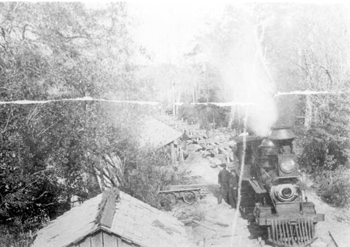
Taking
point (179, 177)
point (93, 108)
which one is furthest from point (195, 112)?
point (93, 108)

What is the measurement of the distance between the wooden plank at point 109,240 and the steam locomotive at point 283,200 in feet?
19.1

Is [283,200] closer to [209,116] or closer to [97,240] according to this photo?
[97,240]

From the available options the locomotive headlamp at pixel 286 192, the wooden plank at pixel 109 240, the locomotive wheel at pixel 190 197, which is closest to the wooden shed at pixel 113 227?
the wooden plank at pixel 109 240

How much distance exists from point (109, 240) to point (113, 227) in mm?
307

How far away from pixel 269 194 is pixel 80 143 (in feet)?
24.6

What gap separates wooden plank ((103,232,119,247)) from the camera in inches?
299

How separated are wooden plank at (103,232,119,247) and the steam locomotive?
5.83 meters

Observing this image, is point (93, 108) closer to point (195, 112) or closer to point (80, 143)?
point (80, 143)

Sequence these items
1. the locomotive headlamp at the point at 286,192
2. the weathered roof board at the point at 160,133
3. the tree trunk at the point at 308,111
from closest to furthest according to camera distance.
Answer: the locomotive headlamp at the point at 286,192 → the tree trunk at the point at 308,111 → the weathered roof board at the point at 160,133

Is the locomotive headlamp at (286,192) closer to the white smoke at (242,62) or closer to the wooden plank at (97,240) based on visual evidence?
the wooden plank at (97,240)

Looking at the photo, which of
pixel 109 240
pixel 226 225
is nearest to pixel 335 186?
pixel 226 225

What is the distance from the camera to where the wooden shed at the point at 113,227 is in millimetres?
7594

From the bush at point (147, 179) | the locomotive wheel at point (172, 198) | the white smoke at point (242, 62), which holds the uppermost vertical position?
the white smoke at point (242, 62)

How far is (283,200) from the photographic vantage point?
11586mm
